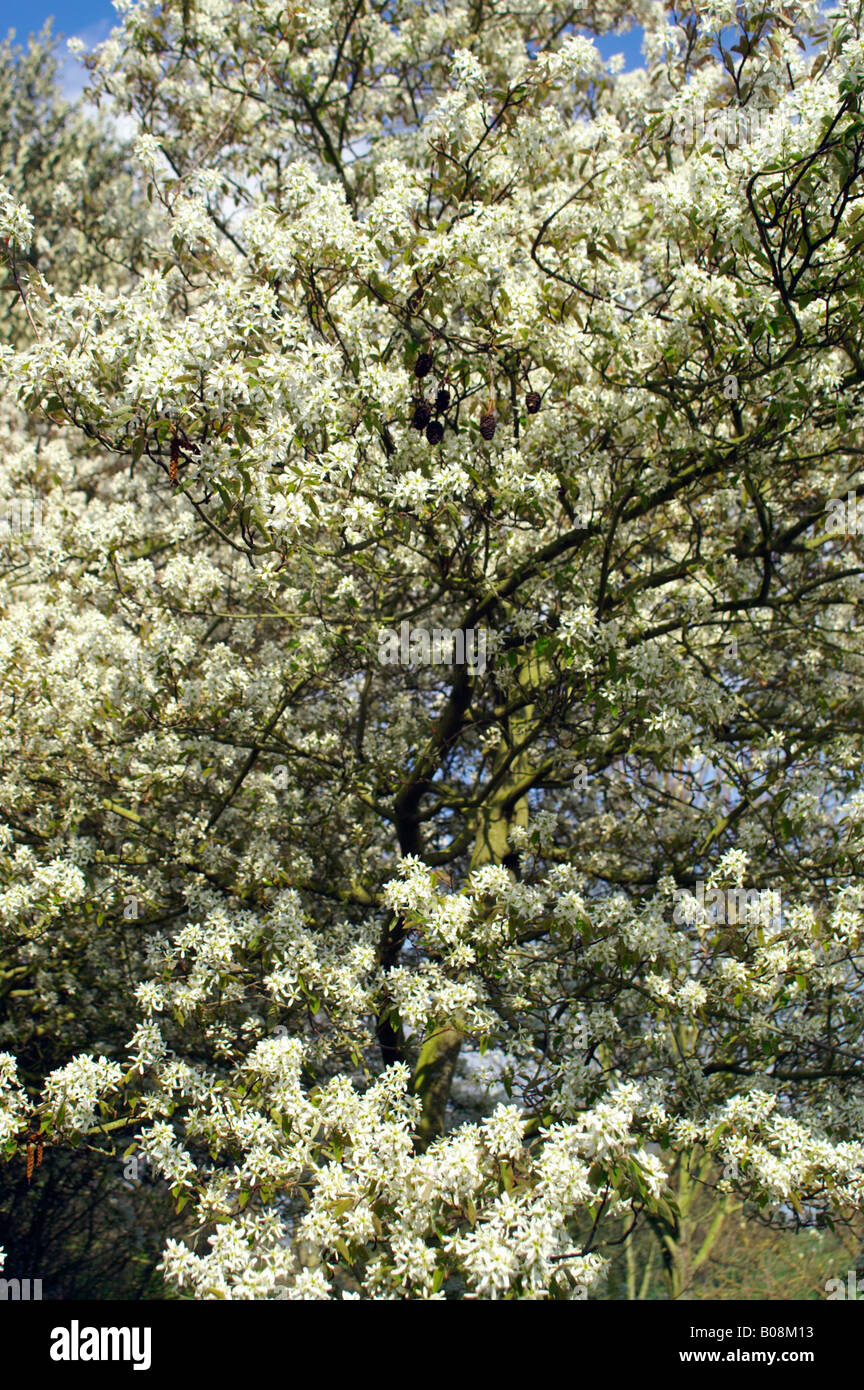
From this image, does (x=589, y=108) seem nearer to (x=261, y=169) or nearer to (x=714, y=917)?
(x=261, y=169)

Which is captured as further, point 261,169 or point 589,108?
point 261,169

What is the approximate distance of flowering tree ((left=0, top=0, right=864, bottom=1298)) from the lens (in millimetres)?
3457

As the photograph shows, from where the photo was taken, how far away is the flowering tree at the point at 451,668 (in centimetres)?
346

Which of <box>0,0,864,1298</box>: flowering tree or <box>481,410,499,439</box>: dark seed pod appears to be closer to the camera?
<box>0,0,864,1298</box>: flowering tree

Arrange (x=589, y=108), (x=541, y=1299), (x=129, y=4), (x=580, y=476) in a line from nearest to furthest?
(x=541, y=1299) → (x=580, y=476) → (x=129, y=4) → (x=589, y=108)

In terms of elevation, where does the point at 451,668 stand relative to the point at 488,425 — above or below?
below

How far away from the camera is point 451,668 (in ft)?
22.2

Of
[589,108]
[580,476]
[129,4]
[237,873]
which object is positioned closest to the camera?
[580,476]

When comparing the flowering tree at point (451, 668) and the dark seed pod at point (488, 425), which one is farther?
the dark seed pod at point (488, 425)

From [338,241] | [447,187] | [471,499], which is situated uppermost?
[447,187]

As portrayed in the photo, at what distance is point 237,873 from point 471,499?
8.65 feet

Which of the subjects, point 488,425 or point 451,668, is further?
point 451,668
